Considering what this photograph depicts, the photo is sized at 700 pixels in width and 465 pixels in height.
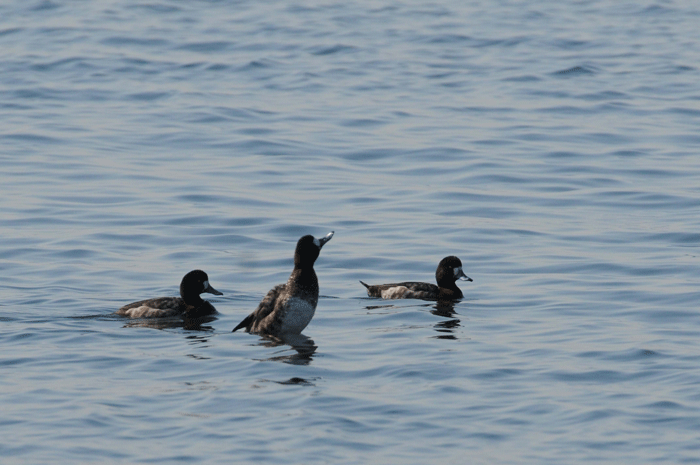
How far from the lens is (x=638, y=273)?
16.6 m

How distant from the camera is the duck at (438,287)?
1577 centimetres

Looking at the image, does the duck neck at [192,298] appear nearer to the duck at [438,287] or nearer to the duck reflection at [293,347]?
the duck reflection at [293,347]

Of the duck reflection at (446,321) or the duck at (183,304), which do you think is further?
the duck at (183,304)

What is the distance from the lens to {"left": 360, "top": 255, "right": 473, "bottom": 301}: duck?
15773 mm

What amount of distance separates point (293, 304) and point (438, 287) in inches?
122

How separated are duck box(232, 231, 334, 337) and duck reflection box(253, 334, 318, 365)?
4.9 inches

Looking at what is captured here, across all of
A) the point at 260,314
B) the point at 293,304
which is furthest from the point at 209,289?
the point at 293,304

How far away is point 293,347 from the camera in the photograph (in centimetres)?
1316

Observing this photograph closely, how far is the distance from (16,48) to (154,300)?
83.5 ft

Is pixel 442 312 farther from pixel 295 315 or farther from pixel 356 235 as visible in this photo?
pixel 356 235

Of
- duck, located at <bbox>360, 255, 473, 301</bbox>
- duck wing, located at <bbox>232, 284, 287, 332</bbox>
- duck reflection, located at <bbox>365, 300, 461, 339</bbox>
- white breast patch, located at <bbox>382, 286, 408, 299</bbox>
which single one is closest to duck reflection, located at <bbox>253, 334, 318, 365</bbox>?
duck wing, located at <bbox>232, 284, 287, 332</bbox>

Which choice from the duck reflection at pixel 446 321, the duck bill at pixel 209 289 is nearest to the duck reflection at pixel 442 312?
the duck reflection at pixel 446 321

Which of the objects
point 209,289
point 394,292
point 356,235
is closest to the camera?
point 209,289

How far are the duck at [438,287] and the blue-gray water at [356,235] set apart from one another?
0.30m
